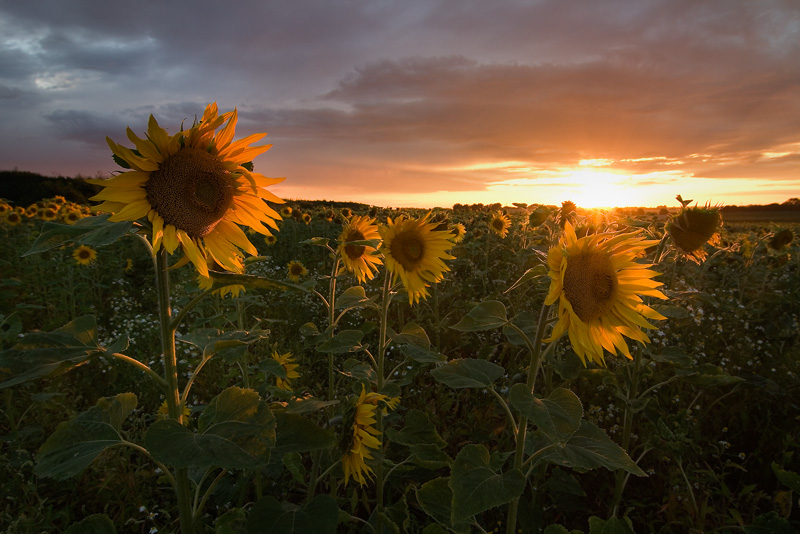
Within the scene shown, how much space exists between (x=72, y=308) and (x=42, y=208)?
6.18m

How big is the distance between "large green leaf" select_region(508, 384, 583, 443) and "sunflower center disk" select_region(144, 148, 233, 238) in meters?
1.28

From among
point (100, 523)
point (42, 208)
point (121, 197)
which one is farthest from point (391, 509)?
point (42, 208)

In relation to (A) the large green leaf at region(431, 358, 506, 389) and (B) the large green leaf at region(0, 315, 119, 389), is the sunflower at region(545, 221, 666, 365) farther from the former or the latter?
(B) the large green leaf at region(0, 315, 119, 389)

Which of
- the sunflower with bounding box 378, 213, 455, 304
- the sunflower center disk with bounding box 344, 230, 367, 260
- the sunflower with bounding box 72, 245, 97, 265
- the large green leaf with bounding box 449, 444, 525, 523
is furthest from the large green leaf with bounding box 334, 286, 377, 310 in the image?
the sunflower with bounding box 72, 245, 97, 265

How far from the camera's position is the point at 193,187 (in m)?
1.67

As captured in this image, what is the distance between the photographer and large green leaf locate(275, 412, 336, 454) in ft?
4.99

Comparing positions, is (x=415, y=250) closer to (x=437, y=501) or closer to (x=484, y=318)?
(x=484, y=318)

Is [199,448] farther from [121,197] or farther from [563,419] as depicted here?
[563,419]

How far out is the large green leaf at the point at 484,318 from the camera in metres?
1.82

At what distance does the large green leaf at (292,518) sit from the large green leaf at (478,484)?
45 cm

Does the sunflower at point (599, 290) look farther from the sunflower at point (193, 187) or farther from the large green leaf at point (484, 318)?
the sunflower at point (193, 187)

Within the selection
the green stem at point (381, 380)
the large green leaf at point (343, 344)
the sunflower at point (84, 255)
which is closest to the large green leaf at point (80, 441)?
the large green leaf at point (343, 344)

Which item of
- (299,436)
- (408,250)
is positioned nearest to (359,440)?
(299,436)

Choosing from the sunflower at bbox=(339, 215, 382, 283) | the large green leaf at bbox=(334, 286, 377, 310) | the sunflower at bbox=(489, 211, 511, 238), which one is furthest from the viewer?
the sunflower at bbox=(489, 211, 511, 238)
